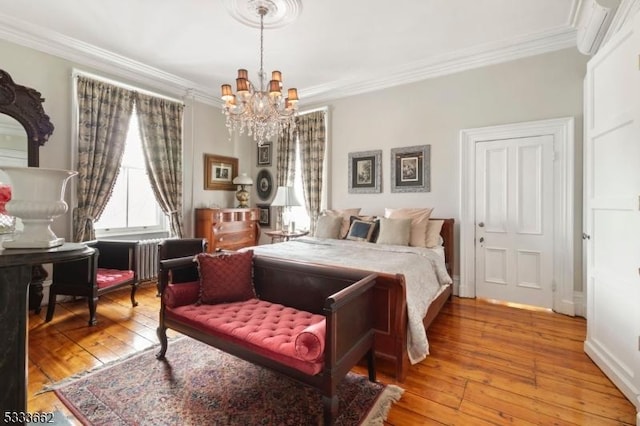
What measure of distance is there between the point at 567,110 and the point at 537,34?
2.98 feet

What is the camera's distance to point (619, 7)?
2422 mm

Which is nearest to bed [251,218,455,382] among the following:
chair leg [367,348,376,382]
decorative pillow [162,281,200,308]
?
chair leg [367,348,376,382]

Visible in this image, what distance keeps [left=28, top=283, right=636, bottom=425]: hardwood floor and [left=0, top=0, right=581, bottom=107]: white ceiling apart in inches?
121

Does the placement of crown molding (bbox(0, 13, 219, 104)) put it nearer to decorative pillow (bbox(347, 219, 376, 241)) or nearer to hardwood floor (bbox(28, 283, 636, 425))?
hardwood floor (bbox(28, 283, 636, 425))

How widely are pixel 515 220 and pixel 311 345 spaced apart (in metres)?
3.21

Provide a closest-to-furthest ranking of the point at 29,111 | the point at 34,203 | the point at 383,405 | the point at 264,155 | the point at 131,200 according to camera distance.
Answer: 1. the point at 34,203
2. the point at 383,405
3. the point at 29,111
4. the point at 131,200
5. the point at 264,155

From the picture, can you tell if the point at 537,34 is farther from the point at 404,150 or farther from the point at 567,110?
the point at 404,150

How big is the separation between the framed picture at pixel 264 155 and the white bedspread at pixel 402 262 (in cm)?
242

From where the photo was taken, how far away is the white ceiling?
115 inches

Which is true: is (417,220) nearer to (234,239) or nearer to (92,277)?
(234,239)

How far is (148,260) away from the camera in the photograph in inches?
171

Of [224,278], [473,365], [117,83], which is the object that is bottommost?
[473,365]

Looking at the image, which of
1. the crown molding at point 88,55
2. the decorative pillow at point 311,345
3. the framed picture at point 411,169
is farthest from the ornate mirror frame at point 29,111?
the framed picture at point 411,169

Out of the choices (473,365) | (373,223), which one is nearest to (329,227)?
(373,223)
